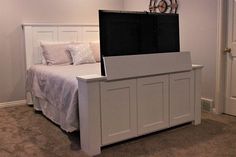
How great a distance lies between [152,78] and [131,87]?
304mm

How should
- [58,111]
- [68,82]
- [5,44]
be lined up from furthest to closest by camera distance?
[5,44]
[58,111]
[68,82]

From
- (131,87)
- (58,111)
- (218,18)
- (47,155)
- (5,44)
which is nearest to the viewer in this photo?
(47,155)

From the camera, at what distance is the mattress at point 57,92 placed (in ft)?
9.65

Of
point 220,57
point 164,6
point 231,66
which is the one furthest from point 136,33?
point 164,6

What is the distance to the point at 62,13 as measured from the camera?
16.5ft

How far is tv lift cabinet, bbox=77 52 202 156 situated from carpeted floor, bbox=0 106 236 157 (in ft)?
0.35

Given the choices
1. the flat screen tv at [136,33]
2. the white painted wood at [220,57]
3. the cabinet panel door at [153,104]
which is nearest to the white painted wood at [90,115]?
the flat screen tv at [136,33]

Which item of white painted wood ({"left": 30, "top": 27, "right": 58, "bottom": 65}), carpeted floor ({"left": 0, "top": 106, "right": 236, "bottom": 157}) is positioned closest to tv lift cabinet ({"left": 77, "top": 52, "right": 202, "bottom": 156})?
carpeted floor ({"left": 0, "top": 106, "right": 236, "bottom": 157})

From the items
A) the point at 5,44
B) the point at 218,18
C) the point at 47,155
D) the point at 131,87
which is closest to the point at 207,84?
the point at 218,18

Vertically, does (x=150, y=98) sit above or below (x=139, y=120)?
above

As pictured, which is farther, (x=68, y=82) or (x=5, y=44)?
(x=5, y=44)

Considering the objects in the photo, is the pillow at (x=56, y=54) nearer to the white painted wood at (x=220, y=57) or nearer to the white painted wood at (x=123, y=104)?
the white painted wood at (x=123, y=104)

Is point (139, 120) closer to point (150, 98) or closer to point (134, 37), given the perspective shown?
point (150, 98)

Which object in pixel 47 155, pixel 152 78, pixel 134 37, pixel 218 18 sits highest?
pixel 218 18
